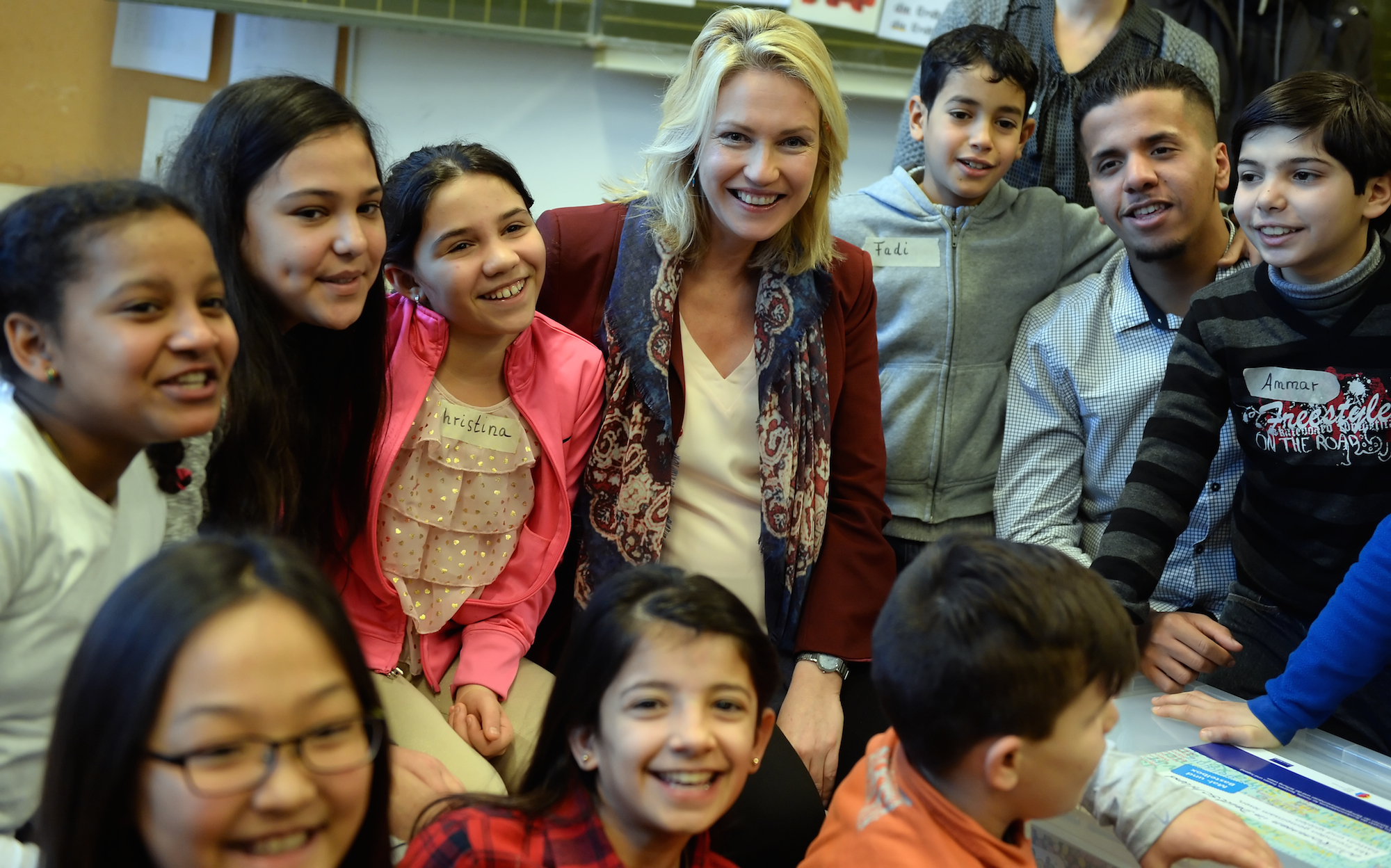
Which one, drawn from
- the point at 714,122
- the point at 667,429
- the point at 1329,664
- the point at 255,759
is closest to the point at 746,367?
the point at 667,429

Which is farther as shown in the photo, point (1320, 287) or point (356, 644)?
point (1320, 287)

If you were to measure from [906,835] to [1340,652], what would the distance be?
72cm

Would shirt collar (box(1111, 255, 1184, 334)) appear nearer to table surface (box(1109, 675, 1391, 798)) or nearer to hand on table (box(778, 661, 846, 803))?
table surface (box(1109, 675, 1391, 798))

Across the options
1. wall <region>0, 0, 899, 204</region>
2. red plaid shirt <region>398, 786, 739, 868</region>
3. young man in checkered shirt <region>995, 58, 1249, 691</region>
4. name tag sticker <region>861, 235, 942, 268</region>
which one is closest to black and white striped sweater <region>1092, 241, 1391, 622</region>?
young man in checkered shirt <region>995, 58, 1249, 691</region>

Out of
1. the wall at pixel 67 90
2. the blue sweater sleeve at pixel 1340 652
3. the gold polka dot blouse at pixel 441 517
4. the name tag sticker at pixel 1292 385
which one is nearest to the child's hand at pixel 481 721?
the gold polka dot blouse at pixel 441 517

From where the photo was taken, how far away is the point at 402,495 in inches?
58.0

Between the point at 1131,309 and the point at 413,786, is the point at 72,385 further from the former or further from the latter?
the point at 1131,309

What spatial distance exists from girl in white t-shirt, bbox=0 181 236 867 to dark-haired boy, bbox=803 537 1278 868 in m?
0.71

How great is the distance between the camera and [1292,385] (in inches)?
65.4

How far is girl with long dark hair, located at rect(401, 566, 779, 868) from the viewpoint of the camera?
1.02 meters

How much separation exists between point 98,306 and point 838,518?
1111mm

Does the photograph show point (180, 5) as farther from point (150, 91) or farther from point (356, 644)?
point (356, 644)

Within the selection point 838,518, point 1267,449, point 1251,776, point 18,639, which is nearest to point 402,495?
point 18,639

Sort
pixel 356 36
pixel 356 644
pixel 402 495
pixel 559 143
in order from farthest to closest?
pixel 559 143 < pixel 356 36 < pixel 402 495 < pixel 356 644
